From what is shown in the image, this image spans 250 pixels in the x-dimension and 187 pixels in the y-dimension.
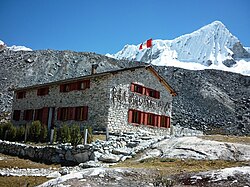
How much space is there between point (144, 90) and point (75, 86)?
6.72 metres

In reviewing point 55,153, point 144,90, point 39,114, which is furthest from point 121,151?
point 39,114

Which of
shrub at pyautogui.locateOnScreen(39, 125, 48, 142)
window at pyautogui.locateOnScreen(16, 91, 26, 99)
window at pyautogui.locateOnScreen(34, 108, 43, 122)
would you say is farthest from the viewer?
window at pyautogui.locateOnScreen(16, 91, 26, 99)

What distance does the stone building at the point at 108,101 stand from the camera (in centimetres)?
2472

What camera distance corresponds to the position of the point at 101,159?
14.7m

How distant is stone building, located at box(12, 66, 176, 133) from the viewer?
973 inches

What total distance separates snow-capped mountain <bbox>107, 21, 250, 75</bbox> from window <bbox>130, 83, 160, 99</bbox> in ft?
293

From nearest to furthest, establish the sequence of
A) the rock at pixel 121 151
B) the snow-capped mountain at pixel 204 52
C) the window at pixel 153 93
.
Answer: the rock at pixel 121 151, the window at pixel 153 93, the snow-capped mountain at pixel 204 52

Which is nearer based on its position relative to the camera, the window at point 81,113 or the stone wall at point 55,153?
the stone wall at point 55,153

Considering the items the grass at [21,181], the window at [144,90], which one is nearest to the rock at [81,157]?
the grass at [21,181]

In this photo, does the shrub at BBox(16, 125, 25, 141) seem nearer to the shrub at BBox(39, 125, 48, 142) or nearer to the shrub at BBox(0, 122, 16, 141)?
the shrub at BBox(0, 122, 16, 141)

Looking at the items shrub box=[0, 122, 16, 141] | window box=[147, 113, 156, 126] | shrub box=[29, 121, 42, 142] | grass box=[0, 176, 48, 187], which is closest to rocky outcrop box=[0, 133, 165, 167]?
grass box=[0, 176, 48, 187]

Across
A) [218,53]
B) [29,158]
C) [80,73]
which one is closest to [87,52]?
[80,73]

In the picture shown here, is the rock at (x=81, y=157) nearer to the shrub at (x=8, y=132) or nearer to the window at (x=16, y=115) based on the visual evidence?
the shrub at (x=8, y=132)

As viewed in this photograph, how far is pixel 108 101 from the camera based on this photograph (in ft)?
79.9
